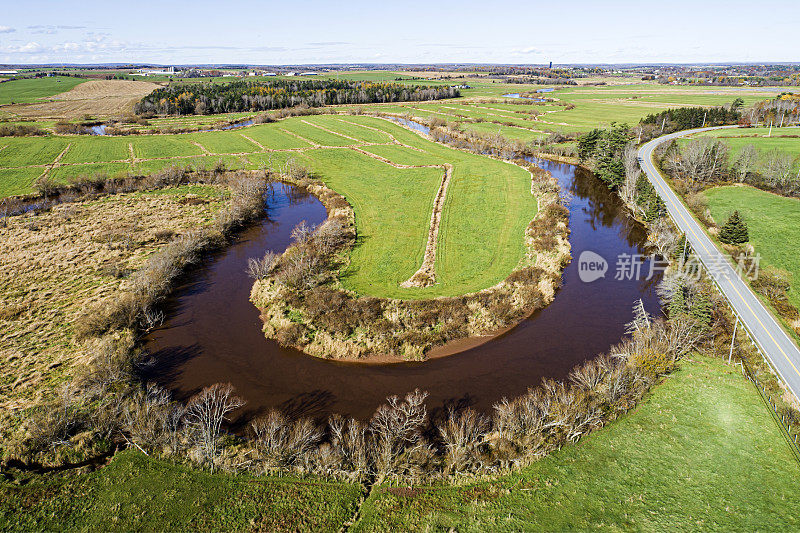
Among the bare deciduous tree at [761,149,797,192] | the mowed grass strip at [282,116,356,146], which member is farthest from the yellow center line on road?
the mowed grass strip at [282,116,356,146]

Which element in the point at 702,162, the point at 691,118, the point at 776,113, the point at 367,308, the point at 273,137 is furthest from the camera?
the point at 691,118

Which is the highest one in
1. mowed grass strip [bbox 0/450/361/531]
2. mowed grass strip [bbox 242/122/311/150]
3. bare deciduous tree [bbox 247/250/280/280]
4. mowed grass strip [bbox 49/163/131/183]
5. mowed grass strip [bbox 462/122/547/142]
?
mowed grass strip [bbox 462/122/547/142]

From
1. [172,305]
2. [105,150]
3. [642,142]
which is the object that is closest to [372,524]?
[172,305]

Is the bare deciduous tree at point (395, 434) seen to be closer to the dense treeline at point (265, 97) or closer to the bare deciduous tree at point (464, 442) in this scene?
the bare deciduous tree at point (464, 442)

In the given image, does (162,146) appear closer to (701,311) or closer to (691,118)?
(701,311)

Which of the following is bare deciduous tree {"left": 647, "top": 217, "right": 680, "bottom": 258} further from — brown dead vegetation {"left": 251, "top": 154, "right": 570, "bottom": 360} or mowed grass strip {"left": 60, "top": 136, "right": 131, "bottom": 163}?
mowed grass strip {"left": 60, "top": 136, "right": 131, "bottom": 163}

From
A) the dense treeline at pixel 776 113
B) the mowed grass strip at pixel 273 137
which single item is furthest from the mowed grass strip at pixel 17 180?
the dense treeline at pixel 776 113

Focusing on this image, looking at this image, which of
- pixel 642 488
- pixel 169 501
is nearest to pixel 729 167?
pixel 642 488
